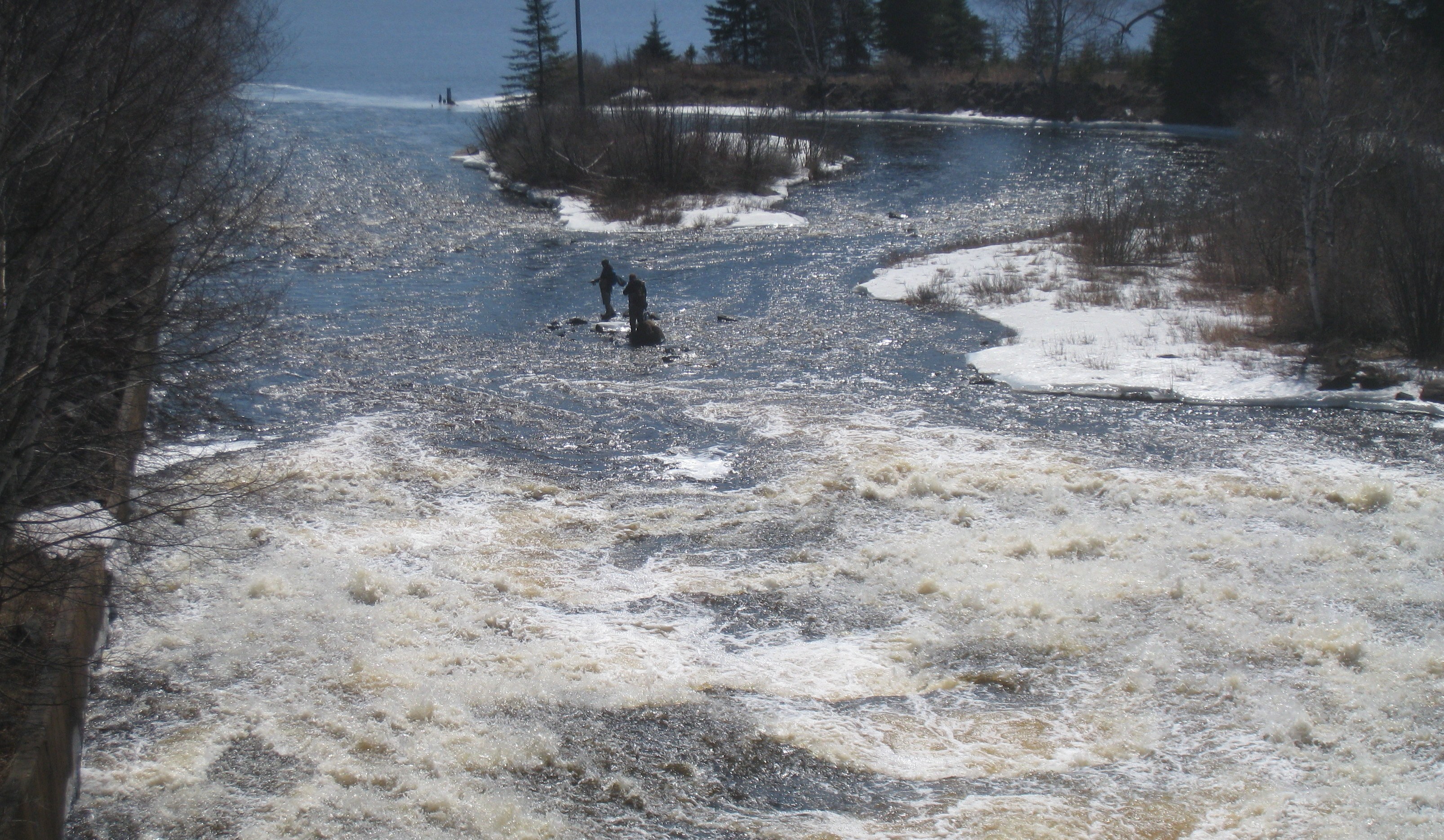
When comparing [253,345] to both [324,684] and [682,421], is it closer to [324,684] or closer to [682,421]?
[682,421]

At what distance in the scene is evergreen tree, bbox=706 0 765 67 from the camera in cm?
8125

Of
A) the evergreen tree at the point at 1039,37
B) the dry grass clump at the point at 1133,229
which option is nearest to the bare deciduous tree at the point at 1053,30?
the evergreen tree at the point at 1039,37

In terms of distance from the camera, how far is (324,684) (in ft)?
27.4

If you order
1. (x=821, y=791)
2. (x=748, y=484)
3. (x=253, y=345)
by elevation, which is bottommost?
(x=821, y=791)

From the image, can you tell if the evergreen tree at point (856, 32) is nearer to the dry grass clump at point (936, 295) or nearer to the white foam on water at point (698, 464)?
the dry grass clump at point (936, 295)

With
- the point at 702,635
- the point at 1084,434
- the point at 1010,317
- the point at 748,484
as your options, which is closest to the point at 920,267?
the point at 1010,317

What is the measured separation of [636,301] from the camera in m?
18.3

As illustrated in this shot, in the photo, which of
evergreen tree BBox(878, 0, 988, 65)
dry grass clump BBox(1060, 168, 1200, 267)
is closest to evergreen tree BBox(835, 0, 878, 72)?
evergreen tree BBox(878, 0, 988, 65)

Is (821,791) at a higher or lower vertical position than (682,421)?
lower

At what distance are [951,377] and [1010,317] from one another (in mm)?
3790

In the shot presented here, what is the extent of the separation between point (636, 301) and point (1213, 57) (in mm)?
44857

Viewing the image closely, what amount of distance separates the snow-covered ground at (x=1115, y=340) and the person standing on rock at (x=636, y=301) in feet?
17.7

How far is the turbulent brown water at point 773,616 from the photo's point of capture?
7.17 m

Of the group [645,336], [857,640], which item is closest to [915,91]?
[645,336]
